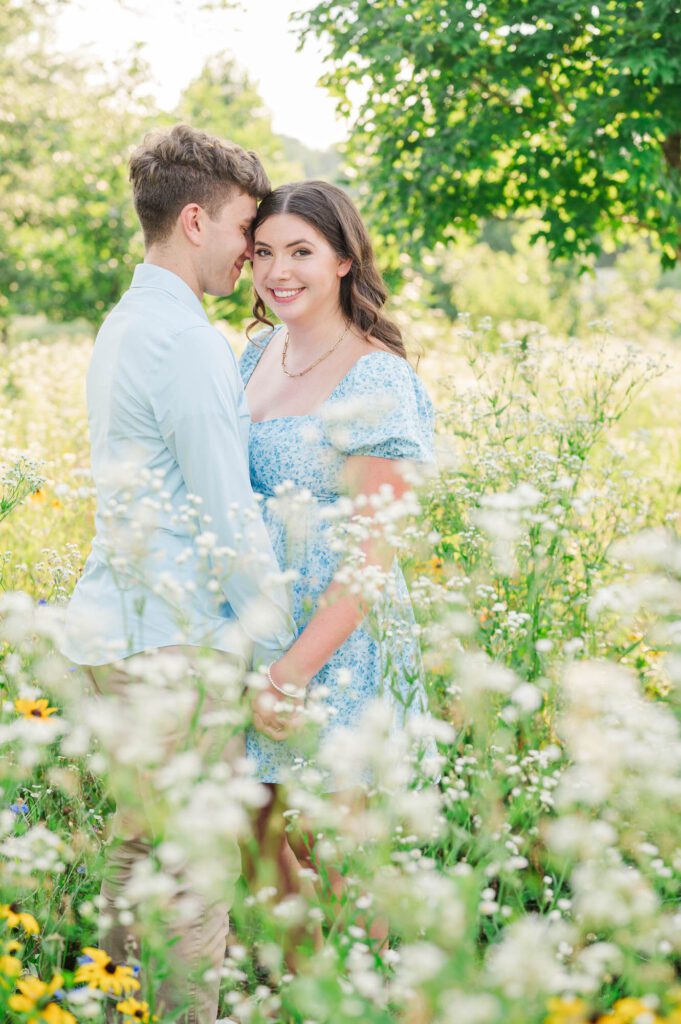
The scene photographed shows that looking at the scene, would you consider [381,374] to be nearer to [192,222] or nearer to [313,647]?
[192,222]

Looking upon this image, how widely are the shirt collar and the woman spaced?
41 centimetres

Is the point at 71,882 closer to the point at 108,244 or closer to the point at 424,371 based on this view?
the point at 424,371

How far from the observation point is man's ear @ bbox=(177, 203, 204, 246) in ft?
8.07

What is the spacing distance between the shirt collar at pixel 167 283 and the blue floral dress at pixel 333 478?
46 centimetres

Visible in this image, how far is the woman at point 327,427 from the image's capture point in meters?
2.51

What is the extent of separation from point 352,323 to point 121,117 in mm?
12492

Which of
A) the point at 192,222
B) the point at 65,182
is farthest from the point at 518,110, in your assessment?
the point at 65,182

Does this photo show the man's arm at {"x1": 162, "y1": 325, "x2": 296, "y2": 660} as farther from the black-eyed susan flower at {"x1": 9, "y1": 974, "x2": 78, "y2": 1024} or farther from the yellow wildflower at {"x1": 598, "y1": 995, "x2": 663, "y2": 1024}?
the yellow wildflower at {"x1": 598, "y1": 995, "x2": 663, "y2": 1024}

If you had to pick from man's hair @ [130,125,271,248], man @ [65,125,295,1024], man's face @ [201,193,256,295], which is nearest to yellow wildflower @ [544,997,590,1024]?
man @ [65,125,295,1024]

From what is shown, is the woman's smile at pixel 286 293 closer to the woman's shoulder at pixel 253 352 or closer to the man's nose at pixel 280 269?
the man's nose at pixel 280 269

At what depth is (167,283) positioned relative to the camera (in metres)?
2.43

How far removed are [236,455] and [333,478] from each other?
477 mm

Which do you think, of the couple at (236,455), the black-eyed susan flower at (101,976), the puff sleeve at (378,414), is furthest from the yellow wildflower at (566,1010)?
the puff sleeve at (378,414)

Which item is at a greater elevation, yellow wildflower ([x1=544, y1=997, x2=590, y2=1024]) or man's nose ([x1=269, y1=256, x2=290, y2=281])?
man's nose ([x1=269, y1=256, x2=290, y2=281])
